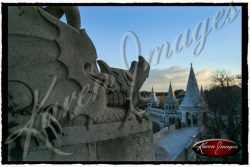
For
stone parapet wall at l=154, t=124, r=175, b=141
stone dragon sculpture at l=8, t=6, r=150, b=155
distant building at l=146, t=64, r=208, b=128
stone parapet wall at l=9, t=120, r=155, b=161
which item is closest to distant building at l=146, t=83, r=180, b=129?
distant building at l=146, t=64, r=208, b=128

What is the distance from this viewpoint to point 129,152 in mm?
3529

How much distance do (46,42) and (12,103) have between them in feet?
1.82

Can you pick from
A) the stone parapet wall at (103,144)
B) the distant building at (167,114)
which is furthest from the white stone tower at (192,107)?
the stone parapet wall at (103,144)

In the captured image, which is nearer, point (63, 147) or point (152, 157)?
point (63, 147)

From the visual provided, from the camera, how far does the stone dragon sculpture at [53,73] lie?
271 cm

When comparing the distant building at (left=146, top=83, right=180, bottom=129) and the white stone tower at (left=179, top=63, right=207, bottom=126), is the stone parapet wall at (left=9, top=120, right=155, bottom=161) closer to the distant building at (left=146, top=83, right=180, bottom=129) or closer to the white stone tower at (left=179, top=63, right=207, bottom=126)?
the white stone tower at (left=179, top=63, right=207, bottom=126)

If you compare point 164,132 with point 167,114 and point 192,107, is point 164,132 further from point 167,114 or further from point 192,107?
point 167,114

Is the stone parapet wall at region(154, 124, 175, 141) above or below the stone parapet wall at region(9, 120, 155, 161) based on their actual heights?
below

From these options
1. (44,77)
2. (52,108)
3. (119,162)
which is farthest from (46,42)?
(119,162)

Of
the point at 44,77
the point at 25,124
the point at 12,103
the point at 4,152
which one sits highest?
the point at 44,77

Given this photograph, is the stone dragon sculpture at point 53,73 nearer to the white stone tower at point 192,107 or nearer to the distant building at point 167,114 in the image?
the white stone tower at point 192,107

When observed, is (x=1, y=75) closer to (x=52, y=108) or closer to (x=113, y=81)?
(x=52, y=108)

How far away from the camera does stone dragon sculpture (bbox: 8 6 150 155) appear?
107 inches

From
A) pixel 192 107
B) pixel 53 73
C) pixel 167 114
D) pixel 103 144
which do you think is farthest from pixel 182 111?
pixel 53 73
